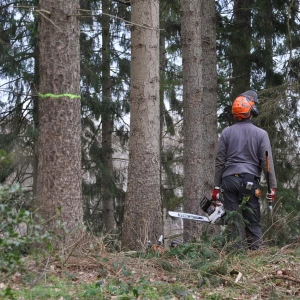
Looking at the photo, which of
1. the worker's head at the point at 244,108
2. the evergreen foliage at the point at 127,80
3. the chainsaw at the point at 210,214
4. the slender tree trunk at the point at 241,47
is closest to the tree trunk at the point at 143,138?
the chainsaw at the point at 210,214

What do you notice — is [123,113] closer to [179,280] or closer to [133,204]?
[133,204]

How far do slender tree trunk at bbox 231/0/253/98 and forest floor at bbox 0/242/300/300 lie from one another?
392 inches

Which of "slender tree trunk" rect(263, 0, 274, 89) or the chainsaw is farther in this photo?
"slender tree trunk" rect(263, 0, 274, 89)

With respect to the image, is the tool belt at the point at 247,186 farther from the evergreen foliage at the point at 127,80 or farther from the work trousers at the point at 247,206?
the evergreen foliage at the point at 127,80

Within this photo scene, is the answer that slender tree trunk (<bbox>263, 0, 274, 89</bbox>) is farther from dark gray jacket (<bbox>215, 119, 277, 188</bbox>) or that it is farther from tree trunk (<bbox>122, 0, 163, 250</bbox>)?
dark gray jacket (<bbox>215, 119, 277, 188</bbox>)

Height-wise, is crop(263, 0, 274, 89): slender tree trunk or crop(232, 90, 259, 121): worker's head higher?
crop(263, 0, 274, 89): slender tree trunk

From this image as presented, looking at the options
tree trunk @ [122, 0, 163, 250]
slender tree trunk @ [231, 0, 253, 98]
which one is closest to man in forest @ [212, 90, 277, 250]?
tree trunk @ [122, 0, 163, 250]

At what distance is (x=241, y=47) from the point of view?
55.6 ft

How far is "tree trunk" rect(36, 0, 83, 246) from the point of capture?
24.2ft

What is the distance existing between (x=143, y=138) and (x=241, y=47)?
29.4 ft

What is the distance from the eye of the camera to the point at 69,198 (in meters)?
7.43

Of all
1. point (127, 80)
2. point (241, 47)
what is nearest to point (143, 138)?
point (241, 47)

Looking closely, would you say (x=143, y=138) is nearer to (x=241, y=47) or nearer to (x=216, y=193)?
(x=216, y=193)

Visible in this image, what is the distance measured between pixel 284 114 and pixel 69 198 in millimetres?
7487
